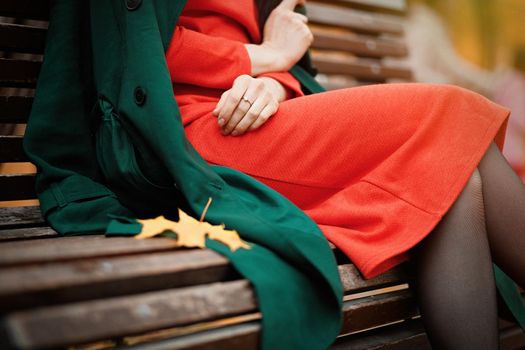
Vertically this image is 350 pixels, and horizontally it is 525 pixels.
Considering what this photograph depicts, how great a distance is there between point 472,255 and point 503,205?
0.16 metres

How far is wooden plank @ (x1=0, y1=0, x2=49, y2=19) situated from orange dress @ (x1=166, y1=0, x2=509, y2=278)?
630mm

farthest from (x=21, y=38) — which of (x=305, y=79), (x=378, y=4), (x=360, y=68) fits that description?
(x=378, y=4)

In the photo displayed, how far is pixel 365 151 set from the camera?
1.12 metres

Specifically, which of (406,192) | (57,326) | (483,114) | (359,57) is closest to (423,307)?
(406,192)

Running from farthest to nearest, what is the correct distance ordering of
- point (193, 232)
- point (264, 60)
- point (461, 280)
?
point (264, 60)
point (461, 280)
point (193, 232)

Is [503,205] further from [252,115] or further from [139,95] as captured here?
[139,95]

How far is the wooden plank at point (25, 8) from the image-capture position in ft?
4.94

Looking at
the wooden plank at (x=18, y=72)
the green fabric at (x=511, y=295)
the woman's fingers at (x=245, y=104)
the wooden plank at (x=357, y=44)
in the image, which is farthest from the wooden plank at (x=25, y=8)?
the green fabric at (x=511, y=295)

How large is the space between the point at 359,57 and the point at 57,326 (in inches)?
87.7

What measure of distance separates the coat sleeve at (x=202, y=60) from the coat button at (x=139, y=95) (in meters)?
0.15

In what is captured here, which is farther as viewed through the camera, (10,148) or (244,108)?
(10,148)

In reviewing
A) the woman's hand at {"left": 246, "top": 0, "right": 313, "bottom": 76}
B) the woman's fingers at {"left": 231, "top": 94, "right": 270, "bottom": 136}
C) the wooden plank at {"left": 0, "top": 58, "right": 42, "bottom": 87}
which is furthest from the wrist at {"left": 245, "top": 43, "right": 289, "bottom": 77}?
the wooden plank at {"left": 0, "top": 58, "right": 42, "bottom": 87}

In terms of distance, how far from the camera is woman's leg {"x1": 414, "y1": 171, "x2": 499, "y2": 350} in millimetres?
1019

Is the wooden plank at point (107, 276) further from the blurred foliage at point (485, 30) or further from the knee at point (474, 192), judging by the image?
the blurred foliage at point (485, 30)
